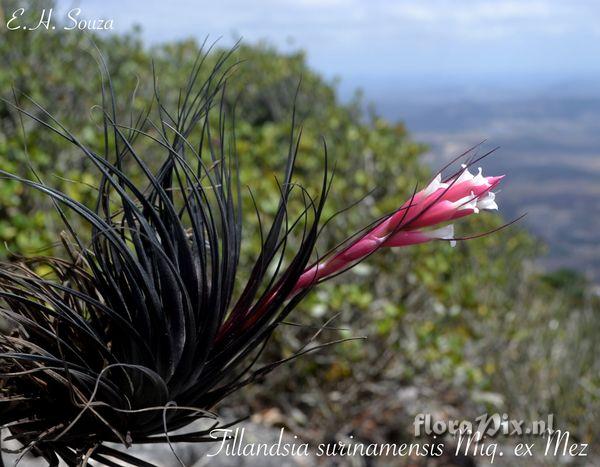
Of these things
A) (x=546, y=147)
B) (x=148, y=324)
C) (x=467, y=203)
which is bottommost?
(x=546, y=147)

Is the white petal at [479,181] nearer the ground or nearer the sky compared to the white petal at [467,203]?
nearer the sky

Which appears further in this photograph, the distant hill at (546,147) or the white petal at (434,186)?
→ the distant hill at (546,147)

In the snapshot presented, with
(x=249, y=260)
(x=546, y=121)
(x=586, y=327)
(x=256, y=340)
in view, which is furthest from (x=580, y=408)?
(x=546, y=121)

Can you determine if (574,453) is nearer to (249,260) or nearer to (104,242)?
(249,260)

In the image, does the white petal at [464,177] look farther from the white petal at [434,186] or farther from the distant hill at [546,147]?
the distant hill at [546,147]

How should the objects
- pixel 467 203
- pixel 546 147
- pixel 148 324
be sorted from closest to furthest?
pixel 467 203, pixel 148 324, pixel 546 147

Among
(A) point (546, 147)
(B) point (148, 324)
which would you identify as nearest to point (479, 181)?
(B) point (148, 324)

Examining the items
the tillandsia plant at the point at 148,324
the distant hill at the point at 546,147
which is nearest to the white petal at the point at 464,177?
the tillandsia plant at the point at 148,324

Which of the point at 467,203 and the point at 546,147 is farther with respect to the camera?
the point at 546,147

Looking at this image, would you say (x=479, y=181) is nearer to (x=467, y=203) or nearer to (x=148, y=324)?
(x=467, y=203)

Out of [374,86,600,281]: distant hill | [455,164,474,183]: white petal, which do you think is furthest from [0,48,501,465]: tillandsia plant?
[374,86,600,281]: distant hill

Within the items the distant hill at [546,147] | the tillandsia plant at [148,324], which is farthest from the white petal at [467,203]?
the distant hill at [546,147]
